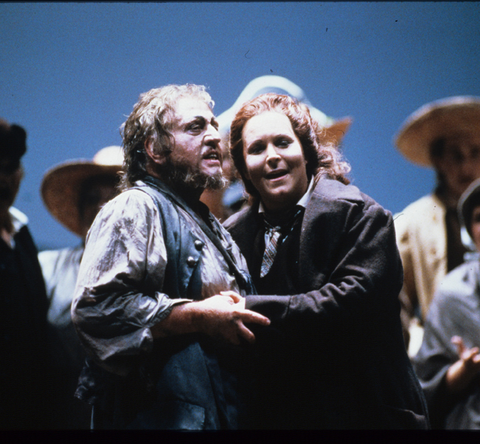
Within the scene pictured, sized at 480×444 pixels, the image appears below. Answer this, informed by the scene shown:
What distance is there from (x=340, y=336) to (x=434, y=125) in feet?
4.82

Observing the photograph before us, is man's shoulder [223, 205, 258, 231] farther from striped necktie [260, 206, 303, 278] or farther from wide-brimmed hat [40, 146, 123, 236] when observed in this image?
wide-brimmed hat [40, 146, 123, 236]

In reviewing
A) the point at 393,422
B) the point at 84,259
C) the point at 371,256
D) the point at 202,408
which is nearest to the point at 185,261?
the point at 84,259

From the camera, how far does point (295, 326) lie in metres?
1.74

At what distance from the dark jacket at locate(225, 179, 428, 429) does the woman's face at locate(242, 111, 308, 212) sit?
112mm

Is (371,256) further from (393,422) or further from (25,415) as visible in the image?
(25,415)

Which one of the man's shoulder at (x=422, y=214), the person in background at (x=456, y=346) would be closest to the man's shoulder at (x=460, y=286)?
the person in background at (x=456, y=346)

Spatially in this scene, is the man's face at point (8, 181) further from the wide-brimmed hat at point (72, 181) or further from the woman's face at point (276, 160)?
the woman's face at point (276, 160)

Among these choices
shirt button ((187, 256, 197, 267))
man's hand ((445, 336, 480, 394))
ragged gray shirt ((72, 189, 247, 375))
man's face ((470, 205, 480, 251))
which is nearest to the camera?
ragged gray shirt ((72, 189, 247, 375))

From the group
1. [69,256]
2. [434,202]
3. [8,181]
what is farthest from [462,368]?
[8,181]

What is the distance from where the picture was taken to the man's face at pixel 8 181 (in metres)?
2.36

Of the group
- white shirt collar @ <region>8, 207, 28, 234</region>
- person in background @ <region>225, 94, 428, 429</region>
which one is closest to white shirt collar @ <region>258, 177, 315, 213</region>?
person in background @ <region>225, 94, 428, 429</region>

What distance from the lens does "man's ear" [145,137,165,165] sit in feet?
6.36

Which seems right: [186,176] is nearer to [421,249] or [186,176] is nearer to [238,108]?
[238,108]

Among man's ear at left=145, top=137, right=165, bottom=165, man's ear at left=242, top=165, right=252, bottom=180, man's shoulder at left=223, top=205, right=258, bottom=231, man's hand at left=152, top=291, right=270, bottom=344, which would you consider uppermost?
man's ear at left=145, top=137, right=165, bottom=165
